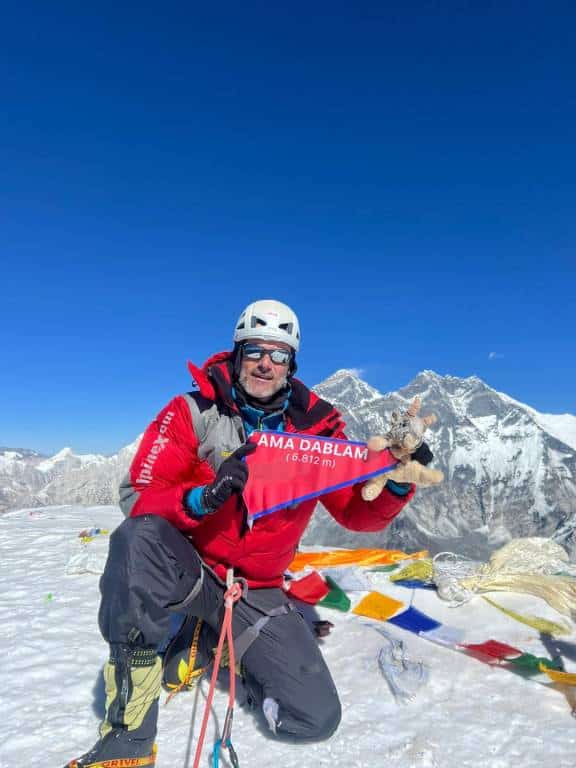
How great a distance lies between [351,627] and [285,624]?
5.52 feet

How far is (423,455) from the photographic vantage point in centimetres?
405

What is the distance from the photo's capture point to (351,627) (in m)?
5.48

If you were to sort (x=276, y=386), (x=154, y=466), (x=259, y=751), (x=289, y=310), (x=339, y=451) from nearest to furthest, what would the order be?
(x=259, y=751)
(x=154, y=466)
(x=339, y=451)
(x=276, y=386)
(x=289, y=310)

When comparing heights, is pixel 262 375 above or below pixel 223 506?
above

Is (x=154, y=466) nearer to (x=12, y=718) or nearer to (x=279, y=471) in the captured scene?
(x=279, y=471)

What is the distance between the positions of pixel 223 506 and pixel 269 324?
6.20 feet

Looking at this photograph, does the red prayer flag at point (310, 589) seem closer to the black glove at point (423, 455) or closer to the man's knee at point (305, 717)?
the man's knee at point (305, 717)

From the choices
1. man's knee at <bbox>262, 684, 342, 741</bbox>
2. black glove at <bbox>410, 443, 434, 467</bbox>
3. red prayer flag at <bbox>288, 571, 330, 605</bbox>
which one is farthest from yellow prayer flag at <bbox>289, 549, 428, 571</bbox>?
black glove at <bbox>410, 443, 434, 467</bbox>

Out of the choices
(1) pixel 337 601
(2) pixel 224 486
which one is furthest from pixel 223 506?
(1) pixel 337 601

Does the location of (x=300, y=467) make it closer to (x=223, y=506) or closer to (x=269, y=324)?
(x=223, y=506)

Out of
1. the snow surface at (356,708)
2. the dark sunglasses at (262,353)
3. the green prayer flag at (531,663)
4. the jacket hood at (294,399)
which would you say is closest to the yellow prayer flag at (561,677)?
the snow surface at (356,708)

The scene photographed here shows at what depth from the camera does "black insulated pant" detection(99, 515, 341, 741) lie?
3279mm

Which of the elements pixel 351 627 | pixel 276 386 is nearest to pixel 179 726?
pixel 351 627

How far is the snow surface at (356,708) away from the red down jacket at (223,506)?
116 centimetres
